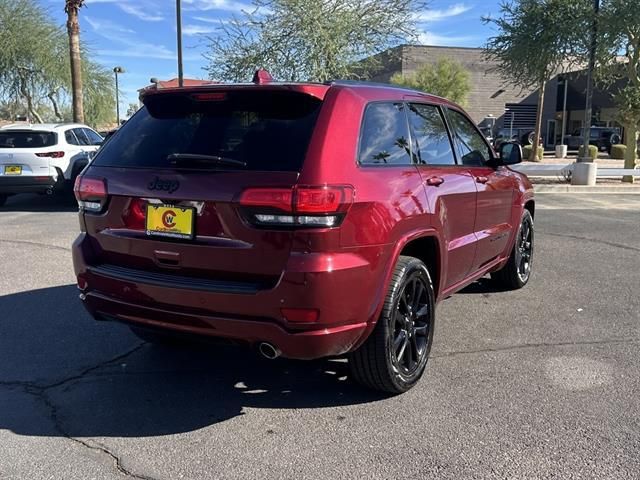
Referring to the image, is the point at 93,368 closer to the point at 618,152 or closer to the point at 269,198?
the point at 269,198

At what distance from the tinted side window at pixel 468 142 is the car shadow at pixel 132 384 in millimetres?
1877

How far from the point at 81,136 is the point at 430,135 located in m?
10.6

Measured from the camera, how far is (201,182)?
3172mm

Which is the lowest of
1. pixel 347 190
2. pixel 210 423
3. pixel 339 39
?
pixel 210 423

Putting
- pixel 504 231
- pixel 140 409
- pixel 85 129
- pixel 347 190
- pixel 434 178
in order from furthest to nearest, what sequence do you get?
pixel 85 129, pixel 504 231, pixel 434 178, pixel 140 409, pixel 347 190

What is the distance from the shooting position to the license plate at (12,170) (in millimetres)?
11422

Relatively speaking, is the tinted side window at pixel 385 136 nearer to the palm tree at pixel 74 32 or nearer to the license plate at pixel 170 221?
the license plate at pixel 170 221

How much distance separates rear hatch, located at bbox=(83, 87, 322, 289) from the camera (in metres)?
3.09

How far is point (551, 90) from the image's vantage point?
54281 millimetres

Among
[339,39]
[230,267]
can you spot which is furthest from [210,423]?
[339,39]

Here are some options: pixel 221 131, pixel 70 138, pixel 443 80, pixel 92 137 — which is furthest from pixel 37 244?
pixel 443 80

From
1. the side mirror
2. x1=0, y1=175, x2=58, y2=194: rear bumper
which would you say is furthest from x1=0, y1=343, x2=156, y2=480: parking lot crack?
x1=0, y1=175, x2=58, y2=194: rear bumper

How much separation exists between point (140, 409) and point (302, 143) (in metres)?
1.80

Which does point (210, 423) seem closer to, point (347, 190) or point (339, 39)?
point (347, 190)
